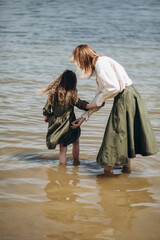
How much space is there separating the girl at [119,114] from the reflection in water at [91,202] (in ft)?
0.81

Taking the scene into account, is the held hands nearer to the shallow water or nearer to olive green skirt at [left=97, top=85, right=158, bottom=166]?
olive green skirt at [left=97, top=85, right=158, bottom=166]

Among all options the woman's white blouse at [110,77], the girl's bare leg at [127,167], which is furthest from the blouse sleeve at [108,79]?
the girl's bare leg at [127,167]

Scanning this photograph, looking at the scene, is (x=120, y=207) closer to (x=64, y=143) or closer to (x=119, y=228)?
(x=119, y=228)

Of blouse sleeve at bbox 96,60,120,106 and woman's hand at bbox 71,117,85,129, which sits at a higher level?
blouse sleeve at bbox 96,60,120,106

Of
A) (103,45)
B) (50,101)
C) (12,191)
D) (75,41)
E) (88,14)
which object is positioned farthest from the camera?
(88,14)

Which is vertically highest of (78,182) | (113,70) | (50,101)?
(113,70)

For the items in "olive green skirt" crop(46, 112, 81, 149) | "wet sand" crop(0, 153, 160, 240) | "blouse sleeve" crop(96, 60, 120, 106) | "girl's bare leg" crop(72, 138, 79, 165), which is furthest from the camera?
"girl's bare leg" crop(72, 138, 79, 165)

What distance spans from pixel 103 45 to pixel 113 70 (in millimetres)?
11780

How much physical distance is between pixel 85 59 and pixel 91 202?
1410 millimetres

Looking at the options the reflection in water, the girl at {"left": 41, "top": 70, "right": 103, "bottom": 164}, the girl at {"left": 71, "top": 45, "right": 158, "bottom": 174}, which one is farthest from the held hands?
the reflection in water

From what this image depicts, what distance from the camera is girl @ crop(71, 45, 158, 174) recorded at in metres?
3.73

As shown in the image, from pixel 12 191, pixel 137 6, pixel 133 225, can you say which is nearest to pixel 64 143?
pixel 12 191

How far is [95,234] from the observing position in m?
2.76

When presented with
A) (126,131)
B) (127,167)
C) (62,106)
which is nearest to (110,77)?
(126,131)
